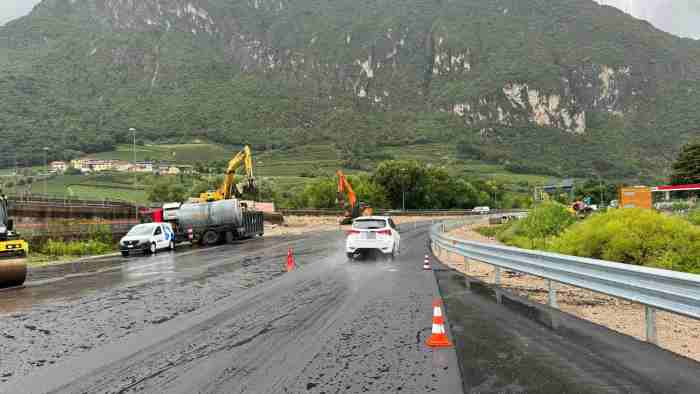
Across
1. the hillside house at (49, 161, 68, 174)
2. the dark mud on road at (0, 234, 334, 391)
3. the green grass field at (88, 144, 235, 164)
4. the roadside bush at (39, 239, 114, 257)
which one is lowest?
the roadside bush at (39, 239, 114, 257)

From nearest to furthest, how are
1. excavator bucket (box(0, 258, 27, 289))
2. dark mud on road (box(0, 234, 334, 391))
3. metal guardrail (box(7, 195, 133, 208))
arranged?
dark mud on road (box(0, 234, 334, 391)) → excavator bucket (box(0, 258, 27, 289)) → metal guardrail (box(7, 195, 133, 208))

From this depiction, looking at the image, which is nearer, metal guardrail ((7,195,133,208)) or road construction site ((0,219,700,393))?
road construction site ((0,219,700,393))

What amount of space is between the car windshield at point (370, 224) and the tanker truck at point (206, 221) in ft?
62.2

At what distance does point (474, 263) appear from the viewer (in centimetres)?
2025

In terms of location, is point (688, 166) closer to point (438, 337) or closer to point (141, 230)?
point (141, 230)

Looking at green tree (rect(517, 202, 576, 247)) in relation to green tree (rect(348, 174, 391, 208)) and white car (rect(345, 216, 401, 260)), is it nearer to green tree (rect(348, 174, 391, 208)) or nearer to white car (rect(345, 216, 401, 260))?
white car (rect(345, 216, 401, 260))

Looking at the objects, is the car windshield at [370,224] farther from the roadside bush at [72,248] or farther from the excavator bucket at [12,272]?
the roadside bush at [72,248]

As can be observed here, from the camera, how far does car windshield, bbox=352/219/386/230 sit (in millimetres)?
21312

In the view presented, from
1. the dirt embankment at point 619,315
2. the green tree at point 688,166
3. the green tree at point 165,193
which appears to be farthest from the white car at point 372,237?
the green tree at point 688,166

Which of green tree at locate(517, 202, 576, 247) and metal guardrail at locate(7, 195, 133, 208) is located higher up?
metal guardrail at locate(7, 195, 133, 208)

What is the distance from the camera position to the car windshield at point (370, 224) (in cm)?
2131

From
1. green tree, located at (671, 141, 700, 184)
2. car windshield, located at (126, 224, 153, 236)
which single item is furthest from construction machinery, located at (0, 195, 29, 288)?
green tree, located at (671, 141, 700, 184)

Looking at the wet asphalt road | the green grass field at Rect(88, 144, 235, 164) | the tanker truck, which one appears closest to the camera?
the wet asphalt road

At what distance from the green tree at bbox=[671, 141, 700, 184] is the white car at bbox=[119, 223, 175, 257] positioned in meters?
79.9
